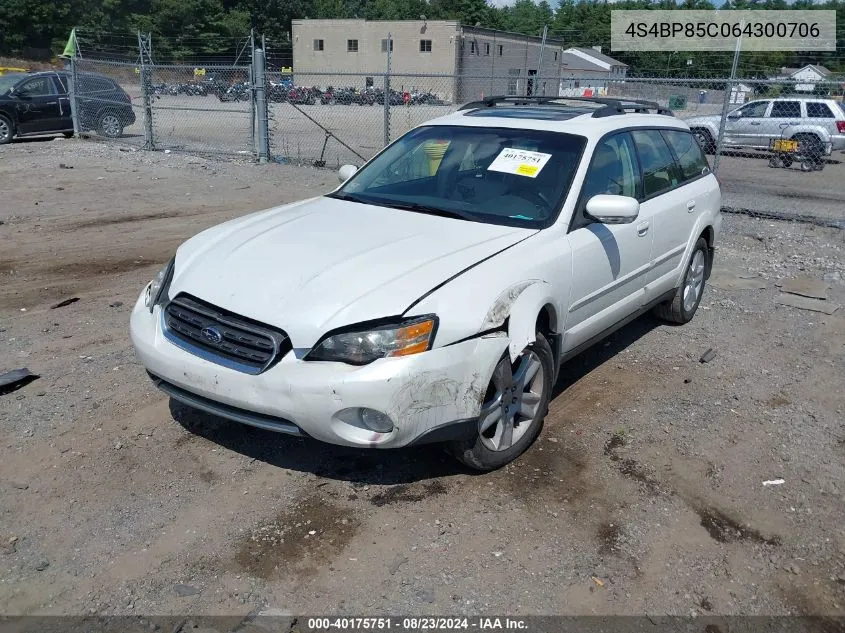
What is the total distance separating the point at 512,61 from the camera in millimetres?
61906

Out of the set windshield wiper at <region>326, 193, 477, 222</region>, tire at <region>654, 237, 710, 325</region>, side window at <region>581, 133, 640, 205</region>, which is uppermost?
side window at <region>581, 133, 640, 205</region>

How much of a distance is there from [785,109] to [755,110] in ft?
2.33

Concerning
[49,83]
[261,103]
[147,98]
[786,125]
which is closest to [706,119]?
[786,125]

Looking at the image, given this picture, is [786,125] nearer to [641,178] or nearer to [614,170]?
[641,178]

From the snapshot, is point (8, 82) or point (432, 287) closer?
point (432, 287)

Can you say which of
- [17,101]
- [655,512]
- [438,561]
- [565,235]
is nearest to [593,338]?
[565,235]

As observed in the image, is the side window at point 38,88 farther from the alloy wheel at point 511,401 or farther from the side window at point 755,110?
the alloy wheel at point 511,401

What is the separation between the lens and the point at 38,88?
672 inches

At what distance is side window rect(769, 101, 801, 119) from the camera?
17.7m

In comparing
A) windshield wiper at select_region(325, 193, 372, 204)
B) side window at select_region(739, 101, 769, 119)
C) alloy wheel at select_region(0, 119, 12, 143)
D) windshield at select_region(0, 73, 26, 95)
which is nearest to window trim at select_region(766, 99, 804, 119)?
side window at select_region(739, 101, 769, 119)

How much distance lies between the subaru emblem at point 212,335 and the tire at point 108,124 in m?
16.3

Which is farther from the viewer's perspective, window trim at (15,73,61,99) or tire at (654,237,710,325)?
window trim at (15,73,61,99)

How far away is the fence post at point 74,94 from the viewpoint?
56.1ft

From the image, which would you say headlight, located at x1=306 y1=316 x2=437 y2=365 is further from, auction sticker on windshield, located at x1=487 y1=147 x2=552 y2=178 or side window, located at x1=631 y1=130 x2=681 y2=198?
side window, located at x1=631 y1=130 x2=681 y2=198
